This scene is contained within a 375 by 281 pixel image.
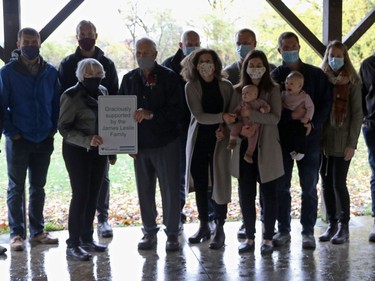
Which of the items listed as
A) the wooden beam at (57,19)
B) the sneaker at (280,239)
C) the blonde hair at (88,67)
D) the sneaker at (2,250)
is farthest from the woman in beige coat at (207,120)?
the sneaker at (2,250)

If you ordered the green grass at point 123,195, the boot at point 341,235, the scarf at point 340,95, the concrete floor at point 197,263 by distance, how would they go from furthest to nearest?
the green grass at point 123,195 → the boot at point 341,235 → the scarf at point 340,95 → the concrete floor at point 197,263

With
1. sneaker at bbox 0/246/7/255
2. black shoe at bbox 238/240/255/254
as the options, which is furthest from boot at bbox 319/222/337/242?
sneaker at bbox 0/246/7/255

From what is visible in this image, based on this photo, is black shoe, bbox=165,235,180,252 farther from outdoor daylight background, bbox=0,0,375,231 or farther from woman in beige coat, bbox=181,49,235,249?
outdoor daylight background, bbox=0,0,375,231

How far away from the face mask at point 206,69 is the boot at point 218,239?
1.39m

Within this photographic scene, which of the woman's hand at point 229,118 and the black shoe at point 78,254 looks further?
the black shoe at point 78,254

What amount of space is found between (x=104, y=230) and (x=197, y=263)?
1.28 m

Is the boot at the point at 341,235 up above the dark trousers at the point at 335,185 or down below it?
below

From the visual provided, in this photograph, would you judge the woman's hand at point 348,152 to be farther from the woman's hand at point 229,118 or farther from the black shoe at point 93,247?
the black shoe at point 93,247

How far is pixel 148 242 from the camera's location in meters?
5.05

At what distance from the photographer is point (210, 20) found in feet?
34.5

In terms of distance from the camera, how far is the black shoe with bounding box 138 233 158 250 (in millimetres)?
5035

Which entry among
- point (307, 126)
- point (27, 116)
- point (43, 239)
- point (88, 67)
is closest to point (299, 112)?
point (307, 126)

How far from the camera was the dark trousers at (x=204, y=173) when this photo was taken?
4.79 metres

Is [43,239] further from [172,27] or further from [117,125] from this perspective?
[172,27]
